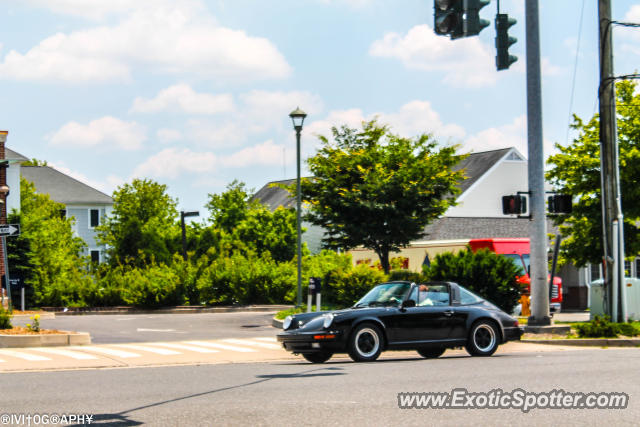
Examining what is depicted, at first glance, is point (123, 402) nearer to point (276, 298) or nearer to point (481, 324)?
point (481, 324)

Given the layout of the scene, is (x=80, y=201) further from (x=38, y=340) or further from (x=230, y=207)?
(x=38, y=340)

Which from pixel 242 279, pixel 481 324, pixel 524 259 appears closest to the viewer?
pixel 481 324

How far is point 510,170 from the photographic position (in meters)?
53.2

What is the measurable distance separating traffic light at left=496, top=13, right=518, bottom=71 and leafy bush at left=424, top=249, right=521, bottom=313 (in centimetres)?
954

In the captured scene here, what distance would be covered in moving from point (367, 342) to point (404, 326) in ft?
2.37

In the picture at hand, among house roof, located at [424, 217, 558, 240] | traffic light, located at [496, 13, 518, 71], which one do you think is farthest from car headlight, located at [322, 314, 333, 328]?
house roof, located at [424, 217, 558, 240]

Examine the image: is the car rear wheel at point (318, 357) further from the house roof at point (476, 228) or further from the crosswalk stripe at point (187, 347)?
the house roof at point (476, 228)

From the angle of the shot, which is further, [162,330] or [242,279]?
[242,279]

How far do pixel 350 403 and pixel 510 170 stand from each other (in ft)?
151

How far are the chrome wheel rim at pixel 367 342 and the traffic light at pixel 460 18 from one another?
5058 millimetres

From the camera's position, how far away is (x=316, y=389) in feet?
33.4

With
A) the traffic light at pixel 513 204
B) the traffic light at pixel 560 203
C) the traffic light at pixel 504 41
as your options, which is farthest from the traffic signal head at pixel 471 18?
the traffic light at pixel 560 203

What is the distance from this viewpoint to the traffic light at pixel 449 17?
11.6 m

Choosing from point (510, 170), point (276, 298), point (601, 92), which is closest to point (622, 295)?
point (601, 92)
